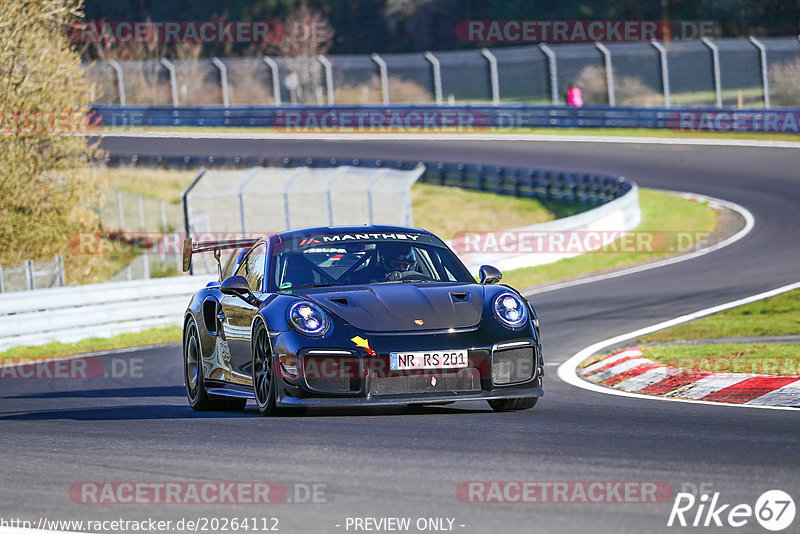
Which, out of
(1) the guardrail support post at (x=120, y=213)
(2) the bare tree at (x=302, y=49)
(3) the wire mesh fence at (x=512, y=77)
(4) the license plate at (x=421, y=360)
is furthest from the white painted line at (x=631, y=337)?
(2) the bare tree at (x=302, y=49)

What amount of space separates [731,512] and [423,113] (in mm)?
39149

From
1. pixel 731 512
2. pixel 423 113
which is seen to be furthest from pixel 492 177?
pixel 731 512

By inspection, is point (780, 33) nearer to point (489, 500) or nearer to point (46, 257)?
point (46, 257)

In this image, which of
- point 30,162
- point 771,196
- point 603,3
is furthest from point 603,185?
point 603,3

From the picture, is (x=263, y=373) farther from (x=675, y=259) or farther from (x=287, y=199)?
(x=287, y=199)

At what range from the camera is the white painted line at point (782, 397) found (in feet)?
27.0

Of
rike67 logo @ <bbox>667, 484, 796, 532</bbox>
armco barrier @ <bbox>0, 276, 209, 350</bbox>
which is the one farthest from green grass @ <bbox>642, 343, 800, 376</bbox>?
armco barrier @ <bbox>0, 276, 209, 350</bbox>

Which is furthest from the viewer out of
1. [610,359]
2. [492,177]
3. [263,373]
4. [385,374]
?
[492,177]

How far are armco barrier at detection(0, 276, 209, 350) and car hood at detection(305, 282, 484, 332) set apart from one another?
9.38m

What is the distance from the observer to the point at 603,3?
66.8 metres

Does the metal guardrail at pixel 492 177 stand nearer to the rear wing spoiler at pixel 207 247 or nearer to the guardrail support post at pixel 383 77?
the guardrail support post at pixel 383 77

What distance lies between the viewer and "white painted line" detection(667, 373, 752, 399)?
9.07 m

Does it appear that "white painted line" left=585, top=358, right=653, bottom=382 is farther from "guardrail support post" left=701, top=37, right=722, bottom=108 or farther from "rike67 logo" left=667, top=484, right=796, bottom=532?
"guardrail support post" left=701, top=37, right=722, bottom=108

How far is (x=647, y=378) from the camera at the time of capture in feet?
33.1
